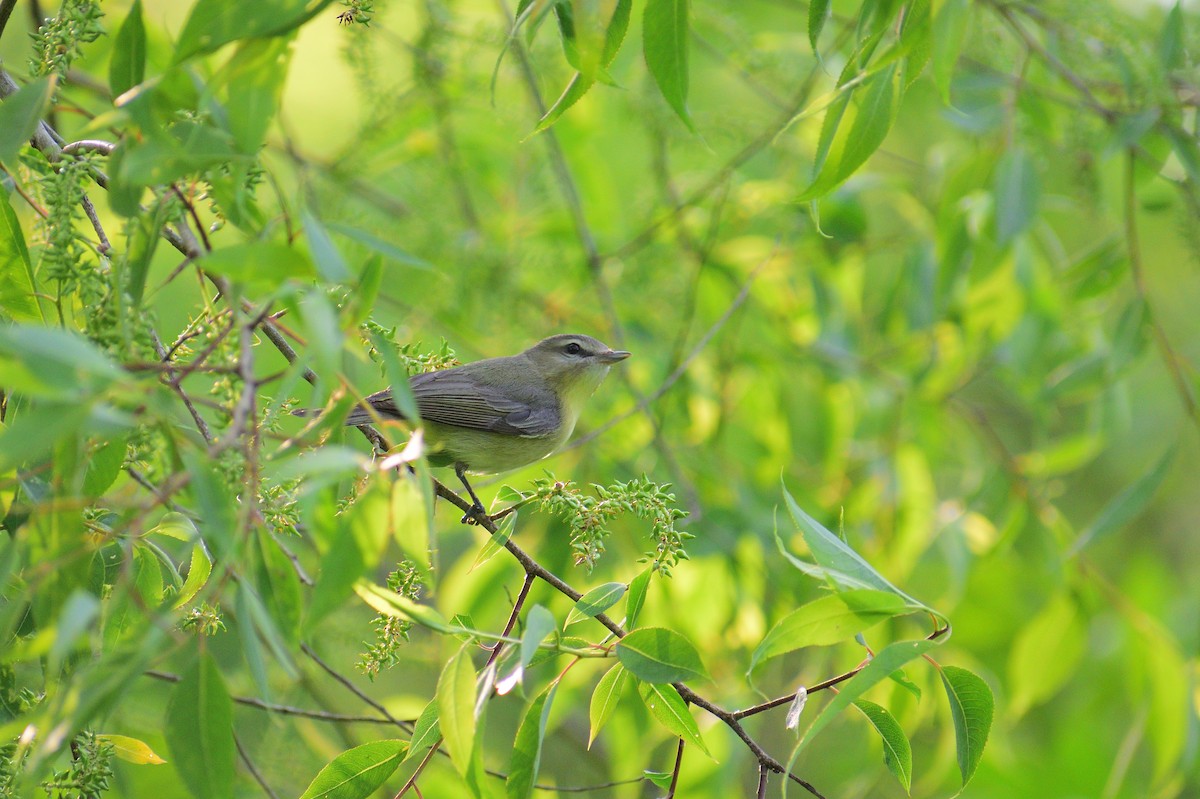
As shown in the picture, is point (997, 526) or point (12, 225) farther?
point (997, 526)

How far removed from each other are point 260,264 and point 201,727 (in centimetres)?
61

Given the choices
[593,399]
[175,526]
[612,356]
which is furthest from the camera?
[593,399]

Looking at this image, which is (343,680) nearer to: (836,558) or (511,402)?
(836,558)

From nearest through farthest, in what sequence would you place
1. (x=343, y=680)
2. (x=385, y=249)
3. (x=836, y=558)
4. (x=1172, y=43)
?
(x=385, y=249)
(x=836, y=558)
(x=343, y=680)
(x=1172, y=43)

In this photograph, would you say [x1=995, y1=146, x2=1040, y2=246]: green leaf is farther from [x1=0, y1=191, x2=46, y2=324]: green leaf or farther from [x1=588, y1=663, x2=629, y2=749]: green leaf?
[x1=0, y1=191, x2=46, y2=324]: green leaf

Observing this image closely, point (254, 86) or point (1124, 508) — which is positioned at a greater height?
point (254, 86)

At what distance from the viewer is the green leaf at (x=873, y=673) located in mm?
1460

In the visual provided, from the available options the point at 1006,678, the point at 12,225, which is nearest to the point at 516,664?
the point at 12,225

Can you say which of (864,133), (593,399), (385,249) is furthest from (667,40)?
(593,399)

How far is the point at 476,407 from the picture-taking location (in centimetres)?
405

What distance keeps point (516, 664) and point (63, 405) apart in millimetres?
786

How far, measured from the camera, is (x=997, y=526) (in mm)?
4109

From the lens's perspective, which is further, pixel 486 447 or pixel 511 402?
pixel 511 402

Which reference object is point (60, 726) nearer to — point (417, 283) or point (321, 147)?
point (417, 283)
